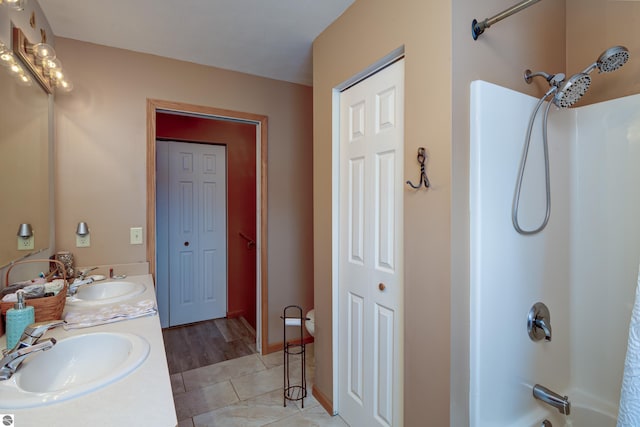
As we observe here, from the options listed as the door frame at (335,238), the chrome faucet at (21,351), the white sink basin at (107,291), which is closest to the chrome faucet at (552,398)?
the door frame at (335,238)

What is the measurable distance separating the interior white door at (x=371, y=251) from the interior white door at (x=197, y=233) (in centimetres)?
214

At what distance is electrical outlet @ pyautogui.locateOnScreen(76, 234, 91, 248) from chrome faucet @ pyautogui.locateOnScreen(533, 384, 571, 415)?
108 inches

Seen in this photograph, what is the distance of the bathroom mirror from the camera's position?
129cm

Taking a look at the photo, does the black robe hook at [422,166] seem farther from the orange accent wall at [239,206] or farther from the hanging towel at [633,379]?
the orange accent wall at [239,206]

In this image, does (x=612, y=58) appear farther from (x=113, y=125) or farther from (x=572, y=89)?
(x=113, y=125)

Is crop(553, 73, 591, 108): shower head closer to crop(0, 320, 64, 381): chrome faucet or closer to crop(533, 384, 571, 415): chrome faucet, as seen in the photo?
crop(533, 384, 571, 415): chrome faucet

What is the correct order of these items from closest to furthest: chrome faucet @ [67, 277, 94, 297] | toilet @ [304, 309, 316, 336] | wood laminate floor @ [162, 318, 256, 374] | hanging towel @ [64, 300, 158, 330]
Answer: hanging towel @ [64, 300, 158, 330] → chrome faucet @ [67, 277, 94, 297] → toilet @ [304, 309, 316, 336] → wood laminate floor @ [162, 318, 256, 374]

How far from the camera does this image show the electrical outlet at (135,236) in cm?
220

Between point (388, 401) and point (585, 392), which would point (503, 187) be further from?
point (585, 392)

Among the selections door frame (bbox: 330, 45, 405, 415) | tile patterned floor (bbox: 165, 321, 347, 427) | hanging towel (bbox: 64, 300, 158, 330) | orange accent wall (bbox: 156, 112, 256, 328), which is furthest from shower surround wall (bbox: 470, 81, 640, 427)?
orange accent wall (bbox: 156, 112, 256, 328)

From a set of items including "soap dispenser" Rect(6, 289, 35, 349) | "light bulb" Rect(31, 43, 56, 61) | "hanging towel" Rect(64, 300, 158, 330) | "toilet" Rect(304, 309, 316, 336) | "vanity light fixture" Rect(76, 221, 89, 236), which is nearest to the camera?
"soap dispenser" Rect(6, 289, 35, 349)

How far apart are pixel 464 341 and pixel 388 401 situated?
564 mm

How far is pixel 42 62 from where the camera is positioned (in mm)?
1618

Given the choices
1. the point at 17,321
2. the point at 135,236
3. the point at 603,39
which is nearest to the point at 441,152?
the point at 603,39
